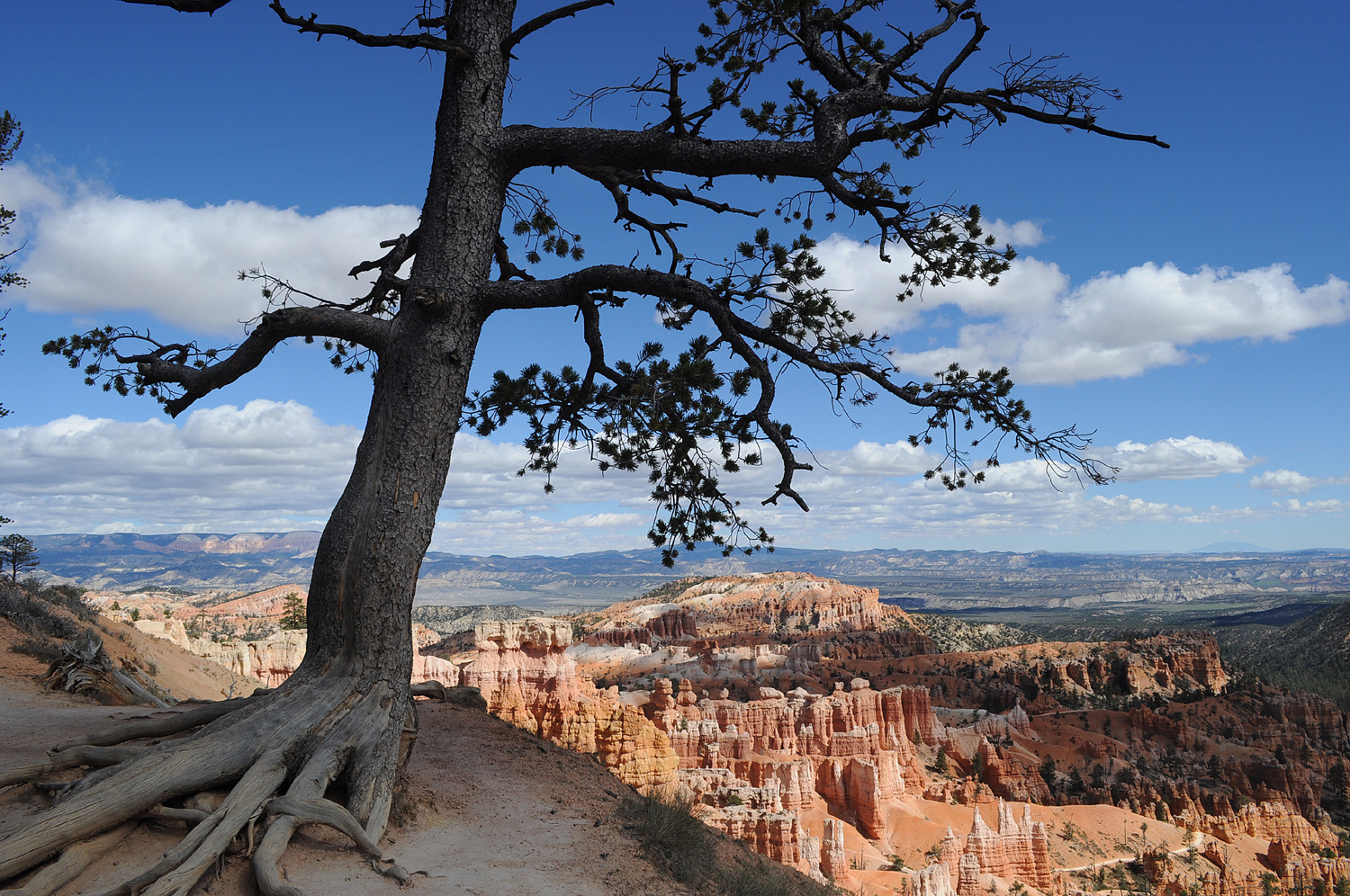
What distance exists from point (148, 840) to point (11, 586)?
71.9 feet

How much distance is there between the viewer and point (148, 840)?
4.61 meters

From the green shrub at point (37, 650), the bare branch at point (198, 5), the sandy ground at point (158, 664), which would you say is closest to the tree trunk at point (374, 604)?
the bare branch at point (198, 5)

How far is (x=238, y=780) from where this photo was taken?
5117 millimetres

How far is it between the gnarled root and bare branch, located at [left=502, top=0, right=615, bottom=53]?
5608 mm

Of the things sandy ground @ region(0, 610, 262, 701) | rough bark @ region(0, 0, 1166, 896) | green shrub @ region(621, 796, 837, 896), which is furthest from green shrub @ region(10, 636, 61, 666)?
green shrub @ region(621, 796, 837, 896)

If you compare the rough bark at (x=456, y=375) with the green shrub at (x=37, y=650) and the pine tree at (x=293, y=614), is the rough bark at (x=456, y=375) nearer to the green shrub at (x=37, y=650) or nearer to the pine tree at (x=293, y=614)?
the green shrub at (x=37, y=650)

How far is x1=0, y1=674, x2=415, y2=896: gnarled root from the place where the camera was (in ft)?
13.6

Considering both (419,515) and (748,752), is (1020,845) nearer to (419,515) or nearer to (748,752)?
(748,752)

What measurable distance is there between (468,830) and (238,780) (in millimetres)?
1674

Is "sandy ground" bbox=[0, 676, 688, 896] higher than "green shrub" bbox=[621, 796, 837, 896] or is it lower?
higher

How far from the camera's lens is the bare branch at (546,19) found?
6668mm

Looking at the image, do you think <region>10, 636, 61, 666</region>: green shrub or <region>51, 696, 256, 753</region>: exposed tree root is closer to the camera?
<region>51, 696, 256, 753</region>: exposed tree root

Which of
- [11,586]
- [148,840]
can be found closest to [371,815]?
[148,840]

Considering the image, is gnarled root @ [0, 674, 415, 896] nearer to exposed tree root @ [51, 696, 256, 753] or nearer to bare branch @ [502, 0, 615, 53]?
exposed tree root @ [51, 696, 256, 753]
